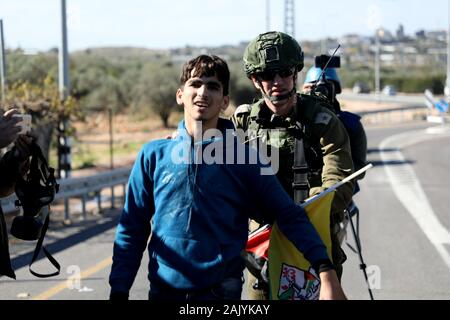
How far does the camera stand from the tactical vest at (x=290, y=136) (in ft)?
13.9

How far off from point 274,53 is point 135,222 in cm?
109

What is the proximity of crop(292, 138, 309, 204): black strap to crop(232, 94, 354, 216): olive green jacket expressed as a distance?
0.16 feet

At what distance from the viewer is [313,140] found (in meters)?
4.25

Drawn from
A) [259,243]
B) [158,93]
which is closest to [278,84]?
[259,243]

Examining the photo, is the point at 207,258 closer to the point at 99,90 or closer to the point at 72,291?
the point at 72,291

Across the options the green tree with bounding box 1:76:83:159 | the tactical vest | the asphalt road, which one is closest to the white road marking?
the asphalt road

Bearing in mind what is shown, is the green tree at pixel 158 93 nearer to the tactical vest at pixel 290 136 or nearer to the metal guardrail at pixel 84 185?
the metal guardrail at pixel 84 185

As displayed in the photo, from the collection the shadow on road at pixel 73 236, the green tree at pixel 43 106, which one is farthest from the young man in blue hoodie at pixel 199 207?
the green tree at pixel 43 106

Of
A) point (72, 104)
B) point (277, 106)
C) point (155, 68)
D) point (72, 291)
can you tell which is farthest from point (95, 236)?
point (155, 68)

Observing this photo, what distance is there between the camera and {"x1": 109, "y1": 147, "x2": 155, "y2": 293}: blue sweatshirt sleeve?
3363 mm

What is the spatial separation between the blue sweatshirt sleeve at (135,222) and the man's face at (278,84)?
0.94m

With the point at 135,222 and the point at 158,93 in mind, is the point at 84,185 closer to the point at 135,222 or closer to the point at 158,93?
the point at 135,222
